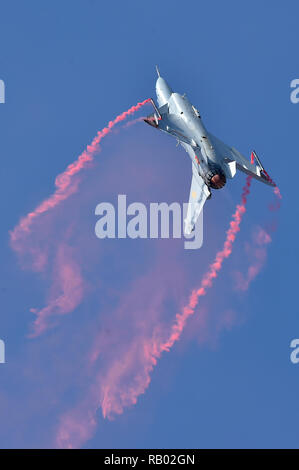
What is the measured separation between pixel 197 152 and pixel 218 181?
3.37 metres

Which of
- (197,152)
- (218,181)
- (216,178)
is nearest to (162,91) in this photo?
(197,152)

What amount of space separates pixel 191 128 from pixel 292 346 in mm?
22257

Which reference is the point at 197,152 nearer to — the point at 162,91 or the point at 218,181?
the point at 218,181

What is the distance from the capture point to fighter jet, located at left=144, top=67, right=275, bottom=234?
77.7 meters

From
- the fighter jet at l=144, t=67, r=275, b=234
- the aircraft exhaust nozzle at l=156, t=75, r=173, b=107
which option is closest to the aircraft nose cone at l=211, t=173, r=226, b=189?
the fighter jet at l=144, t=67, r=275, b=234

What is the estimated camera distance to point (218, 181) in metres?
76.9

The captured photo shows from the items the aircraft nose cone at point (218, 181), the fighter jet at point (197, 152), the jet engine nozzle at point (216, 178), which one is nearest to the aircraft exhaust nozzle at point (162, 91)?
the fighter jet at point (197, 152)

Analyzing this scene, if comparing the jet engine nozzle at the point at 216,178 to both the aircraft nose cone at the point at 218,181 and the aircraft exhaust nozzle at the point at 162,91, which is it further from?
the aircraft exhaust nozzle at the point at 162,91

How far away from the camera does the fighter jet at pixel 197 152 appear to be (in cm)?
7769

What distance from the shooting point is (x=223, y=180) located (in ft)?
253

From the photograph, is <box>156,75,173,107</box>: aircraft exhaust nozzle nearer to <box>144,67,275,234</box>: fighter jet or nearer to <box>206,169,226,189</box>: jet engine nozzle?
<box>144,67,275,234</box>: fighter jet
